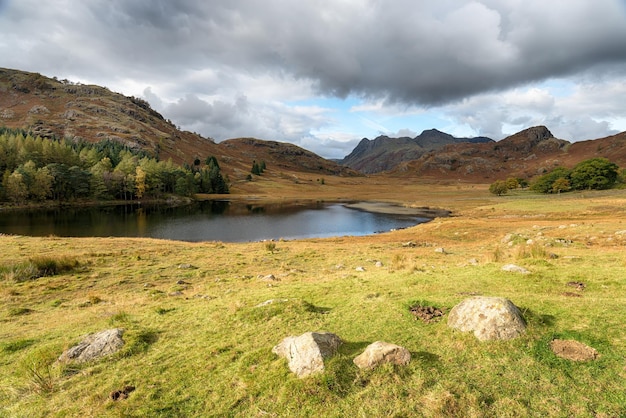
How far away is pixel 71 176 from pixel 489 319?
12343 centimetres

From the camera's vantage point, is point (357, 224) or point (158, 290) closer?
point (158, 290)

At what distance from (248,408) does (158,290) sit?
43.6ft

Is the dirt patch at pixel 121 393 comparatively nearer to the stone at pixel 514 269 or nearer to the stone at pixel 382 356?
the stone at pixel 382 356

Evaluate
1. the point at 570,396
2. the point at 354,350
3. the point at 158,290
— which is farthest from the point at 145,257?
the point at 570,396

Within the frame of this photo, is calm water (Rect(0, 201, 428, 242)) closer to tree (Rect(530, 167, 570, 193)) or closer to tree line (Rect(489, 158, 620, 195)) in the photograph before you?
tree line (Rect(489, 158, 620, 195))

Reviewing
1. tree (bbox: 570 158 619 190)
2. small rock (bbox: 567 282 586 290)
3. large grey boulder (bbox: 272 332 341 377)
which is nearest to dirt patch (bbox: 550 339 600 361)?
large grey boulder (bbox: 272 332 341 377)

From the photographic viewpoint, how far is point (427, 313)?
9711mm

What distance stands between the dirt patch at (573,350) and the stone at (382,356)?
3370 millimetres

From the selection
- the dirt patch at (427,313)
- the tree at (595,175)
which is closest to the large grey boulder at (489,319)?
the dirt patch at (427,313)

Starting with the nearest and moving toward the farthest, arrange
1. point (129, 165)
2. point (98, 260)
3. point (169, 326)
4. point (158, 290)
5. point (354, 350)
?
1. point (354, 350)
2. point (169, 326)
3. point (158, 290)
4. point (98, 260)
5. point (129, 165)

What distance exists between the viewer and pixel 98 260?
24.7 meters

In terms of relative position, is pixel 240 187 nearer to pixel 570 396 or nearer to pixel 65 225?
pixel 65 225

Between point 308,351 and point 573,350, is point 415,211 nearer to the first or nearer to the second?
point 573,350

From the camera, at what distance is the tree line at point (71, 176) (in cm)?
9312
